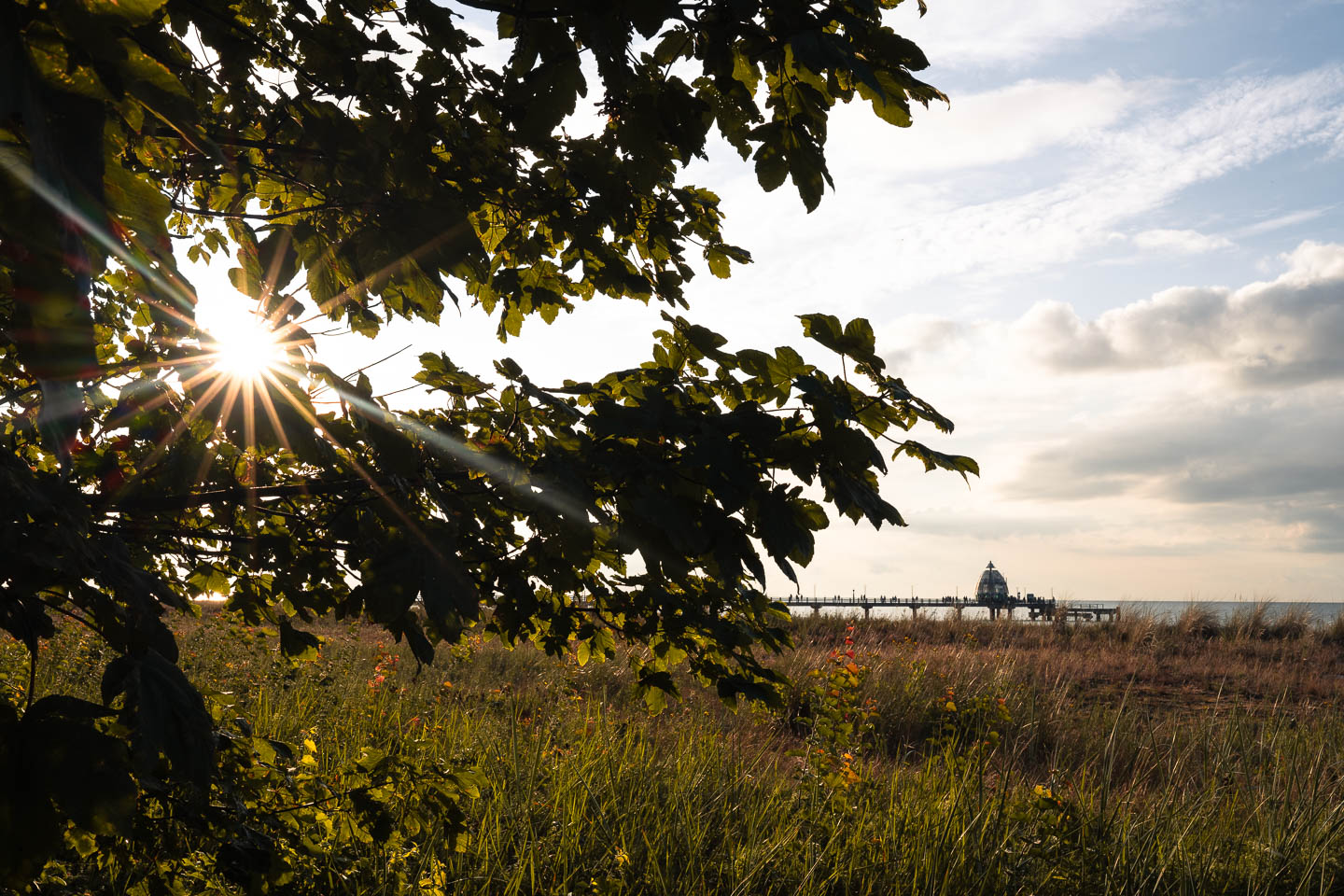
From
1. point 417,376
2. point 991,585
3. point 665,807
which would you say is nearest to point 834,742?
point 665,807

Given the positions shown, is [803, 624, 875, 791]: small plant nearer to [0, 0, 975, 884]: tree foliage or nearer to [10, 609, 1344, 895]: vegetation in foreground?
[10, 609, 1344, 895]: vegetation in foreground

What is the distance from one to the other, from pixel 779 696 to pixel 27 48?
6.12ft

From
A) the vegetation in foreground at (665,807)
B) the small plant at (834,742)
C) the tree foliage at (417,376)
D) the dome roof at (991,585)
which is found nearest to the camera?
the tree foliage at (417,376)

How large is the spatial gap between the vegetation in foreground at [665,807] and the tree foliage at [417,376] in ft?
1.58

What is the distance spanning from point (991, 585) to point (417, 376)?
60.3 metres

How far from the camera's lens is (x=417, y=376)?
85.1 inches

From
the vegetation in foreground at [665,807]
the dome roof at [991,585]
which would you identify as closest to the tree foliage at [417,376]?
the vegetation in foreground at [665,807]

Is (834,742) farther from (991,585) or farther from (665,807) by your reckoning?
(991,585)

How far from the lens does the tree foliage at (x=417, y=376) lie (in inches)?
33.6

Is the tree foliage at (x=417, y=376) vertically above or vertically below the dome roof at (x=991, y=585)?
above

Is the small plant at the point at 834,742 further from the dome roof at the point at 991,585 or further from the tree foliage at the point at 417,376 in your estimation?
the dome roof at the point at 991,585

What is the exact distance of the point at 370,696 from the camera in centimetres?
661

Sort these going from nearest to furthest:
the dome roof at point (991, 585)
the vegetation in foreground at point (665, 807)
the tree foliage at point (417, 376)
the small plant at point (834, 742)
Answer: the tree foliage at point (417, 376) < the vegetation in foreground at point (665, 807) < the small plant at point (834, 742) < the dome roof at point (991, 585)

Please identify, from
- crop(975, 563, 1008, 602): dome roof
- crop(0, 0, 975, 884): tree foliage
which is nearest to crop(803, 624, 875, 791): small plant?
crop(0, 0, 975, 884): tree foliage
